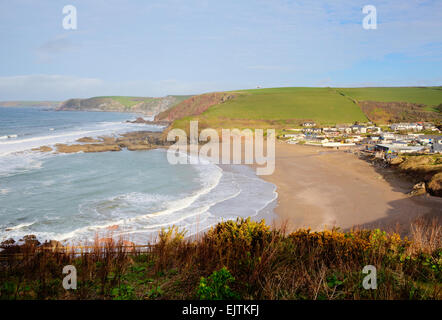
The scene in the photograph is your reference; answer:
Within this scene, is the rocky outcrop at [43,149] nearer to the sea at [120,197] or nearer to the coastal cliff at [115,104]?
the sea at [120,197]

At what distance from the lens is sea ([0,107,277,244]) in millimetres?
14250

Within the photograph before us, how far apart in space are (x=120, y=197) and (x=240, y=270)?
16.2 m

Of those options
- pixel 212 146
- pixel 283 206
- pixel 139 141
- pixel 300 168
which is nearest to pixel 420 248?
pixel 283 206

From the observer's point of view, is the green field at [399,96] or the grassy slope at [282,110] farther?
the green field at [399,96]

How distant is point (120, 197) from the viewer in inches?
776

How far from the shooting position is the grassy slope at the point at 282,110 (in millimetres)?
71500

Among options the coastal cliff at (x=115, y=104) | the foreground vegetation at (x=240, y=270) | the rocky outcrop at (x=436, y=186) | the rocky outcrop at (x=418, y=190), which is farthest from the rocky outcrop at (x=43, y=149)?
the coastal cliff at (x=115, y=104)

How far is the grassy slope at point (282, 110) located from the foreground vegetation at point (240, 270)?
5608 cm

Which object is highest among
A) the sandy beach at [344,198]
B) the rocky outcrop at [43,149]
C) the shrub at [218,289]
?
the shrub at [218,289]

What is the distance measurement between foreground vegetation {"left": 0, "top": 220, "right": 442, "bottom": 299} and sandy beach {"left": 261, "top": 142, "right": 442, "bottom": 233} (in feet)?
21.0

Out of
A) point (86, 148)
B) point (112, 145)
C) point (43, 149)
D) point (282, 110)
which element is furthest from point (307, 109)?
point (43, 149)

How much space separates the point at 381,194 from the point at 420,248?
15.6m

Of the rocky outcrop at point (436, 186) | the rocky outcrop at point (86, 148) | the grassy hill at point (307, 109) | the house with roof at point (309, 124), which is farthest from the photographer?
the grassy hill at point (307, 109)
